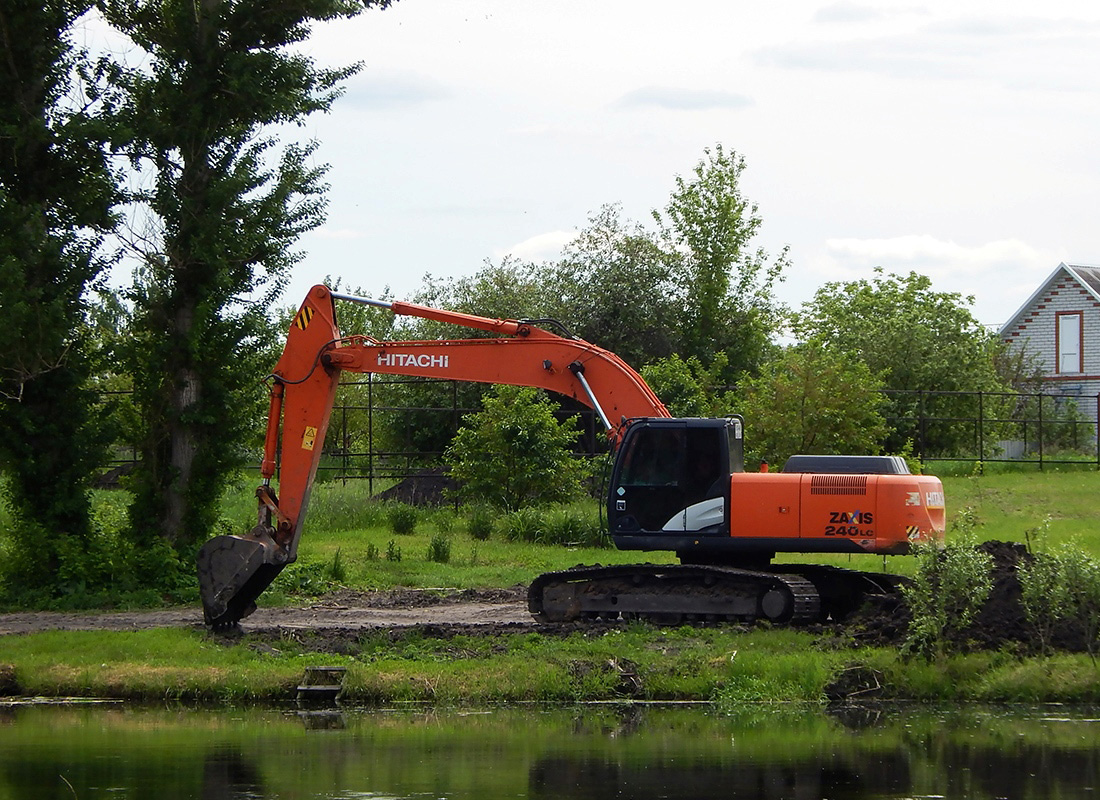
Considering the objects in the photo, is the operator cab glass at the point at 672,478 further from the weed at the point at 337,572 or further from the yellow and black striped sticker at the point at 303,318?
the weed at the point at 337,572

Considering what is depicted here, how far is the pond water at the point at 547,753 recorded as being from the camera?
1094cm

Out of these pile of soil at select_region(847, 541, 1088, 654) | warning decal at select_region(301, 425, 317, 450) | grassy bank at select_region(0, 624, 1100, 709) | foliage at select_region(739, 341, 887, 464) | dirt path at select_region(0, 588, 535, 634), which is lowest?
grassy bank at select_region(0, 624, 1100, 709)

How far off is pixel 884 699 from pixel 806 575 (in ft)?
12.5

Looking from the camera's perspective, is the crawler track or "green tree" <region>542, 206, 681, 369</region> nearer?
the crawler track

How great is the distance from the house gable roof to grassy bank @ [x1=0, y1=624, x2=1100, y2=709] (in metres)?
41.2

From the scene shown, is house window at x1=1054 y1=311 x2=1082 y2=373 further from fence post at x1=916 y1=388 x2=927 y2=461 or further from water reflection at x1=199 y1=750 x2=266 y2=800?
water reflection at x1=199 y1=750 x2=266 y2=800

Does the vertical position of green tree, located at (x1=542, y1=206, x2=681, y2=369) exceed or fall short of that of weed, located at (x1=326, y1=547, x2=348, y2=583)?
it exceeds it

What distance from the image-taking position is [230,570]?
17422 millimetres

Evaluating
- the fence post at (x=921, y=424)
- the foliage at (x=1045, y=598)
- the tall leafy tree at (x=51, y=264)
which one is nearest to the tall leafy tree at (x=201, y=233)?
the tall leafy tree at (x=51, y=264)

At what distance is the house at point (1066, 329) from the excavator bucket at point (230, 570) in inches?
1661

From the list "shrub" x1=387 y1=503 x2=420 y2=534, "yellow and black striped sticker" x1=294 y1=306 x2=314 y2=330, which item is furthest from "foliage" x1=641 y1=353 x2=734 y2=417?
"yellow and black striped sticker" x1=294 y1=306 x2=314 y2=330

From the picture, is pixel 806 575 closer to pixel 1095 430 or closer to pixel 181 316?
pixel 181 316

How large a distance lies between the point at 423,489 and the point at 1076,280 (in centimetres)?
2836

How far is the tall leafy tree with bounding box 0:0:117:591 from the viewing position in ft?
69.6
